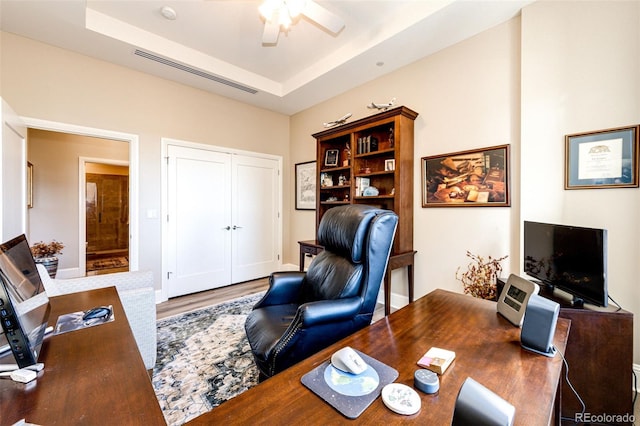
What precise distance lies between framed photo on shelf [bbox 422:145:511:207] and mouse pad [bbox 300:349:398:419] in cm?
224

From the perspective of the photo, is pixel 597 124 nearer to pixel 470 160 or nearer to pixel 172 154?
pixel 470 160

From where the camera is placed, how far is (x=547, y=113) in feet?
6.89

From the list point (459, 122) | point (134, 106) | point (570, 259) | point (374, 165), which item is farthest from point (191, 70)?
point (570, 259)

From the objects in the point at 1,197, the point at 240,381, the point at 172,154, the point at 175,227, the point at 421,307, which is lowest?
the point at 240,381

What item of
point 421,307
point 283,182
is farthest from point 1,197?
point 283,182

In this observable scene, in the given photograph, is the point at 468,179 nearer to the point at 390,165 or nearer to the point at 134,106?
the point at 390,165

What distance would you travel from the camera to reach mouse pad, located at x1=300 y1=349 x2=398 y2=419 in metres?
0.71

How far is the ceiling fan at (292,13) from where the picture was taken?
1.94 m

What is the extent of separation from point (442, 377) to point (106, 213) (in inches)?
303

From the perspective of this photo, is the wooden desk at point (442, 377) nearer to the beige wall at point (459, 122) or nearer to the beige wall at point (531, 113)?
the beige wall at point (531, 113)

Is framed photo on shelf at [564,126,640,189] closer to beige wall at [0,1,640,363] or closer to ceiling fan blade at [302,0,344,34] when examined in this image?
beige wall at [0,1,640,363]

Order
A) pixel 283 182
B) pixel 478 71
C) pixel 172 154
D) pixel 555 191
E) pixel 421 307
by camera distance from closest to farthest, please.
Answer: pixel 421 307 < pixel 555 191 < pixel 478 71 < pixel 172 154 < pixel 283 182

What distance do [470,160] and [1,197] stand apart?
3.90 meters

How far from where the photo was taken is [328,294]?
1800mm
